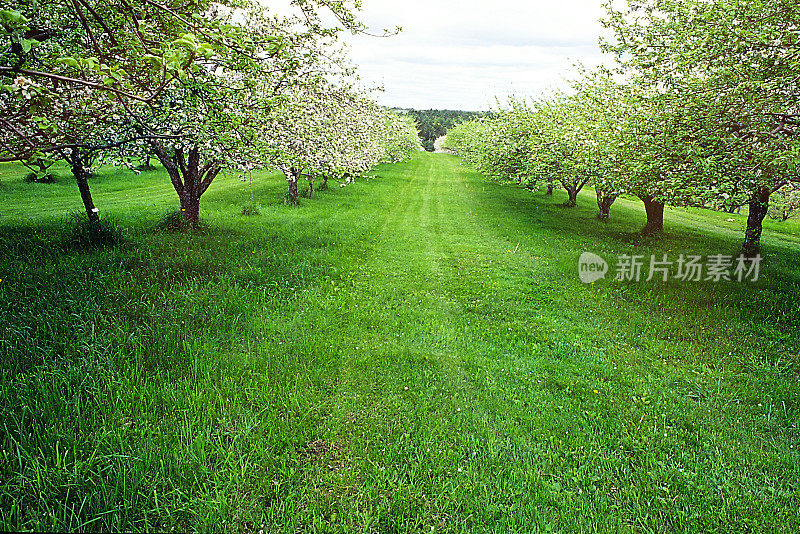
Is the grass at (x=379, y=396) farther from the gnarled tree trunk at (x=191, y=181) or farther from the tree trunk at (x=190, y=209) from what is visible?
the gnarled tree trunk at (x=191, y=181)

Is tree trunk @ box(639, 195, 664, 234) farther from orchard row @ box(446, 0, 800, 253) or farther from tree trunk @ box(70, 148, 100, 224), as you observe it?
tree trunk @ box(70, 148, 100, 224)

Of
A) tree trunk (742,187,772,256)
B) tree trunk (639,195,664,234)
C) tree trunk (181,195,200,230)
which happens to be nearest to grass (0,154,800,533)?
tree trunk (181,195,200,230)

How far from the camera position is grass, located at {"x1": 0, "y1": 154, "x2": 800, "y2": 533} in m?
3.78

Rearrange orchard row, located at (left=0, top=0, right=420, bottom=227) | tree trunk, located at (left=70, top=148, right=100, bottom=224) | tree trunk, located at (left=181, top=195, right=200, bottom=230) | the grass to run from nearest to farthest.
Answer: the grass < orchard row, located at (left=0, top=0, right=420, bottom=227) < tree trunk, located at (left=70, top=148, right=100, bottom=224) < tree trunk, located at (left=181, top=195, right=200, bottom=230)

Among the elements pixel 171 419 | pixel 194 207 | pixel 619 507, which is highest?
pixel 194 207

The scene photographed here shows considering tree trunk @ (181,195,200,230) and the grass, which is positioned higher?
tree trunk @ (181,195,200,230)

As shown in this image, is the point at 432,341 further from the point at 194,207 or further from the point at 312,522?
the point at 194,207

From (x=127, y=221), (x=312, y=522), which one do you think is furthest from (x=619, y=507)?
(x=127, y=221)

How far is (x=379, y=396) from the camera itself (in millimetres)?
5566

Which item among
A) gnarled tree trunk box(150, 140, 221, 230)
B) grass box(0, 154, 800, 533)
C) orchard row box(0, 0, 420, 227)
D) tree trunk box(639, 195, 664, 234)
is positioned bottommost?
grass box(0, 154, 800, 533)

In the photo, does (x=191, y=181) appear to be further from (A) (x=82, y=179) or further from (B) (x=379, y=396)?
(B) (x=379, y=396)

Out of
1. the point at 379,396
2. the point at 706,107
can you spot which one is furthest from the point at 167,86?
the point at 706,107

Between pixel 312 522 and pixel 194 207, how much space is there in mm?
12650

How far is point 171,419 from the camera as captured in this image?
4.59 m
